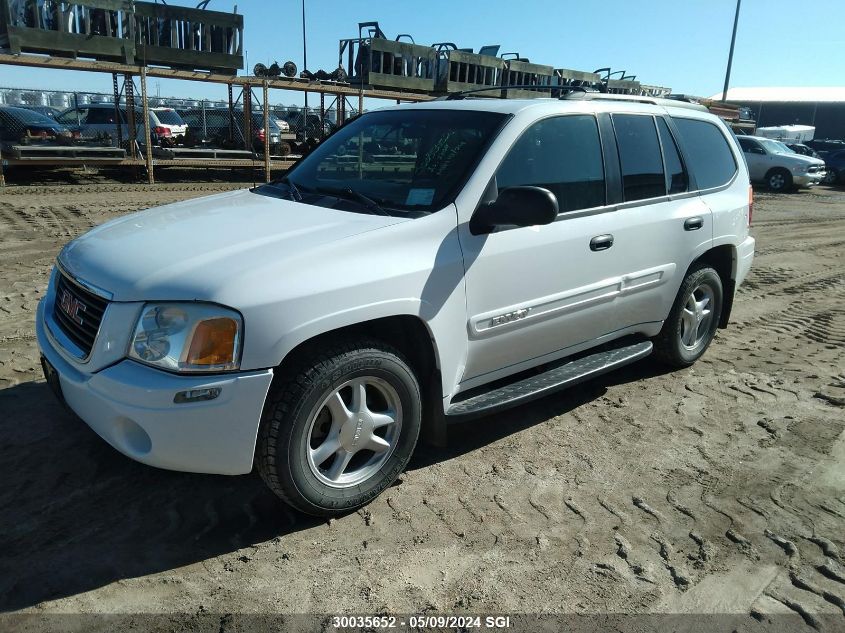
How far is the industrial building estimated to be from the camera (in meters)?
56.0

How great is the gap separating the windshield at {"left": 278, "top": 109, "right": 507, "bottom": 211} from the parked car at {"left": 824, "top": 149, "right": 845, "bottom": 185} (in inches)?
1019

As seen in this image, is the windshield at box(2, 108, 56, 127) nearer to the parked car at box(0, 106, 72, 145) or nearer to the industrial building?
the parked car at box(0, 106, 72, 145)

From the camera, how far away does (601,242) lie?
3918 mm

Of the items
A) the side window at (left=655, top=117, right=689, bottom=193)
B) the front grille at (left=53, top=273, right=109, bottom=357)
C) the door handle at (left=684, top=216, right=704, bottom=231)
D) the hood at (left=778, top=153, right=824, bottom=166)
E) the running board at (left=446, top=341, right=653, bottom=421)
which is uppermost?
the side window at (left=655, top=117, right=689, bottom=193)

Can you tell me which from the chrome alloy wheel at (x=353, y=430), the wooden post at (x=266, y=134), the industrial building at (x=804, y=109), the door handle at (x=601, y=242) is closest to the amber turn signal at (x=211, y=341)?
the chrome alloy wheel at (x=353, y=430)

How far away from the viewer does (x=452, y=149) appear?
361cm

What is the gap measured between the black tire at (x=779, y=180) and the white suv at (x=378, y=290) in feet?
62.8

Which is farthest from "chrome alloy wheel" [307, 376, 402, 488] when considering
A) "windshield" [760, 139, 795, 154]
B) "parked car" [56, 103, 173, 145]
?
"windshield" [760, 139, 795, 154]

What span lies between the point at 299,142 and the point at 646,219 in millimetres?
16878

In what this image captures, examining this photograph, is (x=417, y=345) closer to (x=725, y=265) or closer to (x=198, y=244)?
(x=198, y=244)

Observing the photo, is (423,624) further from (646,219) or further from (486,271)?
(646,219)

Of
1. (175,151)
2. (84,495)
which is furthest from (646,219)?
(175,151)

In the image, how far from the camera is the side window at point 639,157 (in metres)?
4.18

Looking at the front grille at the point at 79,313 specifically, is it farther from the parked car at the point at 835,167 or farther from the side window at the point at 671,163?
the parked car at the point at 835,167
